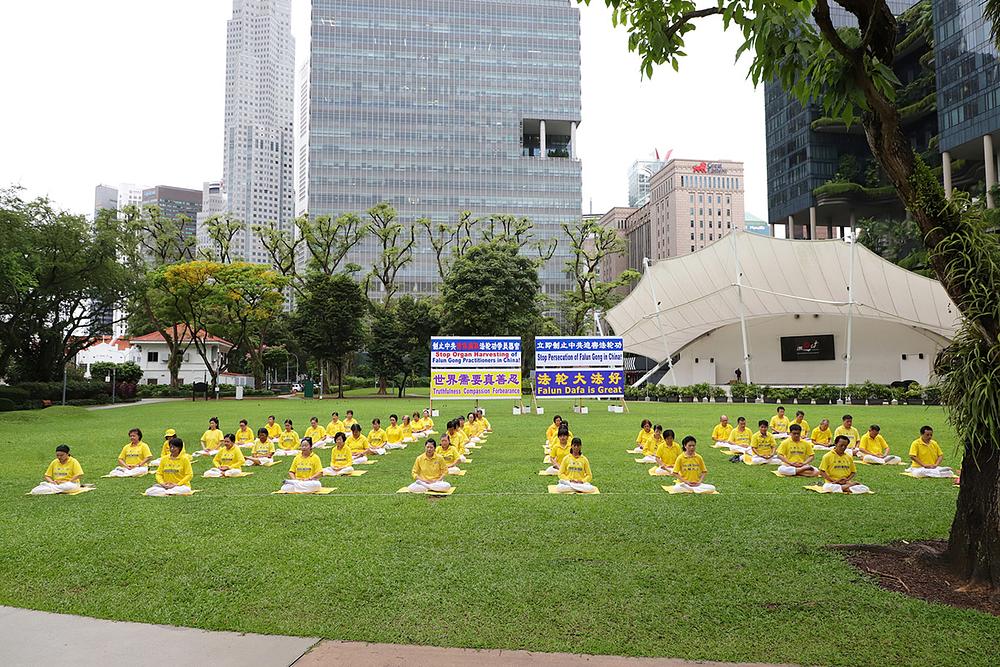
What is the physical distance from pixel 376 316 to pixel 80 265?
785 inches

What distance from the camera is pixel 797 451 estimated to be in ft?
39.5

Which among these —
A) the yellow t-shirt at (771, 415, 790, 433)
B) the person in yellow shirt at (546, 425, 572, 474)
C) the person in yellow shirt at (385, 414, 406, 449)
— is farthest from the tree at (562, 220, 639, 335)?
the person in yellow shirt at (546, 425, 572, 474)

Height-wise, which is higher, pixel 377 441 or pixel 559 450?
pixel 559 450

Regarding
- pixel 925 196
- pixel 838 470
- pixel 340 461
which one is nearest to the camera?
pixel 925 196

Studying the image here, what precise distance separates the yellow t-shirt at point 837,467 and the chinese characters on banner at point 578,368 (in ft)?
52.1

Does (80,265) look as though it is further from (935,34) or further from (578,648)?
(935,34)

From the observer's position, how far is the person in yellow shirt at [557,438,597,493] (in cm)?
1027

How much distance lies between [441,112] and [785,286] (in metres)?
75.8

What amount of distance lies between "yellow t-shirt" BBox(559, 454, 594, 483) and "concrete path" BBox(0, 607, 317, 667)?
6195 mm

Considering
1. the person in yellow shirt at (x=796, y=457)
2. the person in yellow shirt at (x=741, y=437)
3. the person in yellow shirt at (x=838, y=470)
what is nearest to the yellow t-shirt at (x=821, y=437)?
the person in yellow shirt at (x=741, y=437)

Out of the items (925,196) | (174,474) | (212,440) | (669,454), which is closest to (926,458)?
(669,454)

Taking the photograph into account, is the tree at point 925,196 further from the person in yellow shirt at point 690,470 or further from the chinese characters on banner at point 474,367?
the chinese characters on banner at point 474,367

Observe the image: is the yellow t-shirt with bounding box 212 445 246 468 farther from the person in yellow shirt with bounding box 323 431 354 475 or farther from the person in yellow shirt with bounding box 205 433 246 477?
the person in yellow shirt with bounding box 323 431 354 475

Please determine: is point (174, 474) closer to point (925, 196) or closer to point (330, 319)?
point (925, 196)
